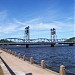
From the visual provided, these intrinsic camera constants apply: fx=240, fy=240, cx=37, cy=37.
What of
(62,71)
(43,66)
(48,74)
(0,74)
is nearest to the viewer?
(0,74)

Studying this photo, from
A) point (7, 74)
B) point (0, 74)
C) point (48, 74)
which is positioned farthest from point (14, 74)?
point (0, 74)

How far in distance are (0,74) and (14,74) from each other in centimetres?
556

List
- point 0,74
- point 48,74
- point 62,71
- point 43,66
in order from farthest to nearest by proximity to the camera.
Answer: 1. point 43,66
2. point 48,74
3. point 62,71
4. point 0,74

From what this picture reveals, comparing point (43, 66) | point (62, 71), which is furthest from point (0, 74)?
point (43, 66)

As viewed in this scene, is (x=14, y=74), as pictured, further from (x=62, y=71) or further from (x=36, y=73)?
(x=62, y=71)

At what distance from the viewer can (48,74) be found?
88.0 feet

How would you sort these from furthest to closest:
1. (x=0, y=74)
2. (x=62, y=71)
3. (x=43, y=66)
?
(x=43, y=66)
(x=62, y=71)
(x=0, y=74)

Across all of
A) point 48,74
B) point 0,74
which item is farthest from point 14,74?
point 0,74

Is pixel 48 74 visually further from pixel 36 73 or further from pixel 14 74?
pixel 14 74

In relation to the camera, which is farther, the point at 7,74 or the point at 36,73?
the point at 36,73

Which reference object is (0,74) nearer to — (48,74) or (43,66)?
(48,74)

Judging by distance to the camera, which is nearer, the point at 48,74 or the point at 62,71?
the point at 62,71

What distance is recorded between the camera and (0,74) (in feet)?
69.2

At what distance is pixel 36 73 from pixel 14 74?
9.07 ft
